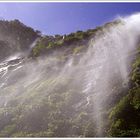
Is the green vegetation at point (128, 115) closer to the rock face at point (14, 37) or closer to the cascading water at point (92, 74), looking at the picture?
the cascading water at point (92, 74)

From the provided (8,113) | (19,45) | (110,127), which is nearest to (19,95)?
(8,113)

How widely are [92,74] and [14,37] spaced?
11.7m

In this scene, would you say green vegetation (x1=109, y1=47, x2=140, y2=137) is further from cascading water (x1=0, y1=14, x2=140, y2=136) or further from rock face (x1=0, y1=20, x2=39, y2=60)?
rock face (x1=0, y1=20, x2=39, y2=60)

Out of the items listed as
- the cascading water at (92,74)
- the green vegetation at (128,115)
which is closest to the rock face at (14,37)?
the cascading water at (92,74)

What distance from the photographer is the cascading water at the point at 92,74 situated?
13672 mm

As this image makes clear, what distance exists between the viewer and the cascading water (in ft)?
44.9

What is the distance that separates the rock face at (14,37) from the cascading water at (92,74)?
436cm

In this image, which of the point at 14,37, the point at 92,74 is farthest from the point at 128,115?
the point at 14,37

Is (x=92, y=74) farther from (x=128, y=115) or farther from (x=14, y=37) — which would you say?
(x=14, y=37)

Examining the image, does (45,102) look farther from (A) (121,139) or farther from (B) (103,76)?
(A) (121,139)

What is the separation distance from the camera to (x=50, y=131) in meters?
12.7

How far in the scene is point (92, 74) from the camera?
1521 centimetres

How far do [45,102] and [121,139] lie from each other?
3.92 metres

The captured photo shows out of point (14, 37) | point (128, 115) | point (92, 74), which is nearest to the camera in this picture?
point (128, 115)
